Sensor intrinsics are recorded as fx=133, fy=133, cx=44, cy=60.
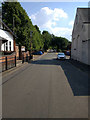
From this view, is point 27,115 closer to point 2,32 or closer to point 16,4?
point 2,32

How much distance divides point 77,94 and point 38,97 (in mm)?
1726

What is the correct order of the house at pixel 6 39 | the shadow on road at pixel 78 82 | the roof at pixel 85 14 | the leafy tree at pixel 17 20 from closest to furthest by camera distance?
1. the shadow on road at pixel 78 82
2. the roof at pixel 85 14
3. the house at pixel 6 39
4. the leafy tree at pixel 17 20

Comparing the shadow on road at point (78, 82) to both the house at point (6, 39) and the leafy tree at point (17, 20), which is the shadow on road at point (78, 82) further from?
the leafy tree at point (17, 20)

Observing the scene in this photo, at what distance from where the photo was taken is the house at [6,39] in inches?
857

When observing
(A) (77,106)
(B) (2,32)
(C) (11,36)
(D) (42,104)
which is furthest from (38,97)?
(C) (11,36)

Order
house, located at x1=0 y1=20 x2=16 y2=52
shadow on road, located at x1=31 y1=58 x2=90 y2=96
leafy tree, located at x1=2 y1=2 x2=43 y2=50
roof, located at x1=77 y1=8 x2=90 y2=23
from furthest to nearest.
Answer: leafy tree, located at x1=2 y1=2 x2=43 y2=50 → house, located at x1=0 y1=20 x2=16 y2=52 → roof, located at x1=77 y1=8 x2=90 y2=23 → shadow on road, located at x1=31 y1=58 x2=90 y2=96

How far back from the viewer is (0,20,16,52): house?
2177cm

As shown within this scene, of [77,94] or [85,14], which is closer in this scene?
[77,94]

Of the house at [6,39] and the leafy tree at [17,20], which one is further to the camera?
the leafy tree at [17,20]

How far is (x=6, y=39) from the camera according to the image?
21.3 metres

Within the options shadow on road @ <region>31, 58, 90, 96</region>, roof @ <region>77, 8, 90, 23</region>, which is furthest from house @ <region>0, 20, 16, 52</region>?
shadow on road @ <region>31, 58, 90, 96</region>

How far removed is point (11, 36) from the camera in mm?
25203

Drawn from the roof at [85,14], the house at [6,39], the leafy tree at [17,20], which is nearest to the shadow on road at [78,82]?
the roof at [85,14]

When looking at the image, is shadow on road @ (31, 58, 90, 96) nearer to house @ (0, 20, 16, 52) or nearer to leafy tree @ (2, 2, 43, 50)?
house @ (0, 20, 16, 52)
